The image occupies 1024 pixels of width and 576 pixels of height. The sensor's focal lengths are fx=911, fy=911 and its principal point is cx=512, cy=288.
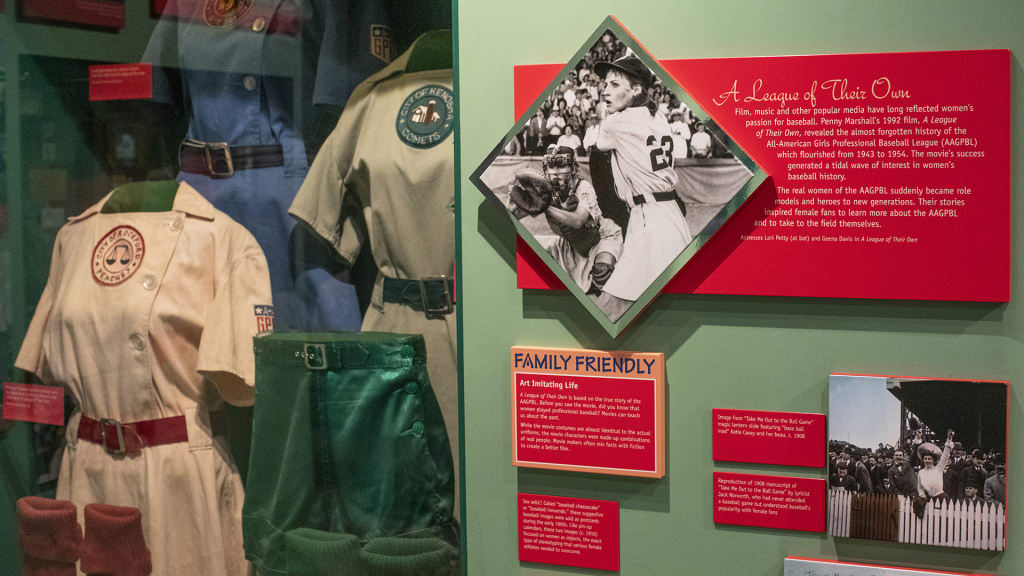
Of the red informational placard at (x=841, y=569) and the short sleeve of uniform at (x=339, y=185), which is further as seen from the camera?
the short sleeve of uniform at (x=339, y=185)

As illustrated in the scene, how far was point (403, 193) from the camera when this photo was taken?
5.10ft

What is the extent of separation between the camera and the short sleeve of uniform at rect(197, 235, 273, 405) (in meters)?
1.70

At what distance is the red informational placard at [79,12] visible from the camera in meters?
1.84

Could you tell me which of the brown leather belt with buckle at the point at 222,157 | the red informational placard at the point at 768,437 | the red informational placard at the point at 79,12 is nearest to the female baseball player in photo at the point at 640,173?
the red informational placard at the point at 768,437

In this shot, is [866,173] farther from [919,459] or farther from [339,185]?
[339,185]

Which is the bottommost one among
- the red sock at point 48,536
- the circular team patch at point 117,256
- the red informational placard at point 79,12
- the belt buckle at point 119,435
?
the red sock at point 48,536

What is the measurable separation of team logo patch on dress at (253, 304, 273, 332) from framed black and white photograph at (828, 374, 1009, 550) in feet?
3.25

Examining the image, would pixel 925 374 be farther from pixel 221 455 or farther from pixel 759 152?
pixel 221 455

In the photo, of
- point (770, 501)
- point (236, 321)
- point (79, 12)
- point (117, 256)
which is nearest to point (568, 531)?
point (770, 501)

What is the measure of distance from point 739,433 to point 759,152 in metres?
0.40

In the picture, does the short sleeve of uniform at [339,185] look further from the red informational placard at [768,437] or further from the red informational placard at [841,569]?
the red informational placard at [841,569]

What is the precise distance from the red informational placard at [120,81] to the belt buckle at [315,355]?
0.63 m

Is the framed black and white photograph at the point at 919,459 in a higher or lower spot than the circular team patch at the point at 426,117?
lower

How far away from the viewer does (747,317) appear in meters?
1.31
